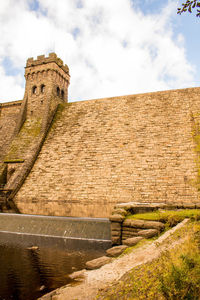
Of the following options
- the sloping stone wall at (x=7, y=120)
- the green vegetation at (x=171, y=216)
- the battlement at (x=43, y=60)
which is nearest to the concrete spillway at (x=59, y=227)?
the green vegetation at (x=171, y=216)

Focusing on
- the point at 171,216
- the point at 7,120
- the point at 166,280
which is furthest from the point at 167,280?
the point at 7,120

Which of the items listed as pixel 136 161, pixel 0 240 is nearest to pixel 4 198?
pixel 0 240

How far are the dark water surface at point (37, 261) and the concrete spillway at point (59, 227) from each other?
324mm

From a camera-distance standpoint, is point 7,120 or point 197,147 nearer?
point 197,147

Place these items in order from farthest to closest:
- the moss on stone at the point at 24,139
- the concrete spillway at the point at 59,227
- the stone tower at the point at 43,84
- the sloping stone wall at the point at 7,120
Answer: the sloping stone wall at the point at 7,120 → the stone tower at the point at 43,84 → the moss on stone at the point at 24,139 → the concrete spillway at the point at 59,227

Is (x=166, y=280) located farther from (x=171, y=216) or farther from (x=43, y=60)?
(x=43, y=60)

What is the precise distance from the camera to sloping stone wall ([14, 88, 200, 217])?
600 inches

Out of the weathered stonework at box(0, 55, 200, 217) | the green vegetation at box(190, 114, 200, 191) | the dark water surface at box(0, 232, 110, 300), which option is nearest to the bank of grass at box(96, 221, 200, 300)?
the dark water surface at box(0, 232, 110, 300)

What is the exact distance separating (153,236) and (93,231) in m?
2.95

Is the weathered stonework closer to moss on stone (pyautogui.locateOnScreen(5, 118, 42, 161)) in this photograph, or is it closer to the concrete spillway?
moss on stone (pyautogui.locateOnScreen(5, 118, 42, 161))

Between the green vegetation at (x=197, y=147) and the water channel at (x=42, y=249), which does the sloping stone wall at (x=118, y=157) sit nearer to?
the green vegetation at (x=197, y=147)

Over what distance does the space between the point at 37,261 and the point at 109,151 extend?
42.9 feet

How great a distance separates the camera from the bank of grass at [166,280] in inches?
Result: 104

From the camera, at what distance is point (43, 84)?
26.0 meters
